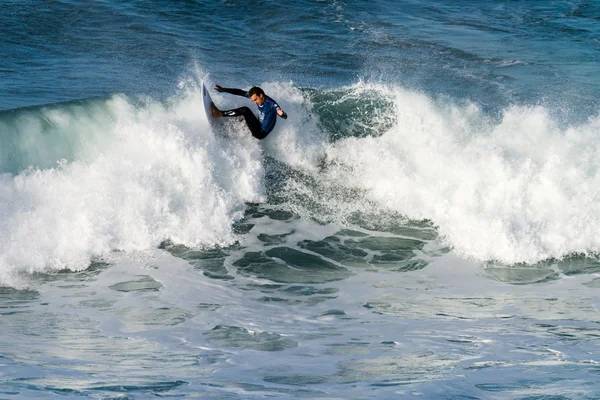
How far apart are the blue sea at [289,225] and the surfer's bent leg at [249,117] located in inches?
13.0

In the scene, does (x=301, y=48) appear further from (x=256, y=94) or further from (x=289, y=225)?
(x=289, y=225)

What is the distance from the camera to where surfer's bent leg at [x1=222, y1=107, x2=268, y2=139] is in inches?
495

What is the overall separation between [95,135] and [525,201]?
705 cm

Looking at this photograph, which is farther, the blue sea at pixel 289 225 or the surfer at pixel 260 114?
the surfer at pixel 260 114

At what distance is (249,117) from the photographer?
496 inches

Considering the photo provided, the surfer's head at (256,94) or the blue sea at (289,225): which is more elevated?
the surfer's head at (256,94)

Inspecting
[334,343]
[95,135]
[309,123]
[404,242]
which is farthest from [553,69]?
[334,343]

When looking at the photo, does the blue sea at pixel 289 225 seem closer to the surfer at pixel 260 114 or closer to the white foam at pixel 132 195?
the white foam at pixel 132 195

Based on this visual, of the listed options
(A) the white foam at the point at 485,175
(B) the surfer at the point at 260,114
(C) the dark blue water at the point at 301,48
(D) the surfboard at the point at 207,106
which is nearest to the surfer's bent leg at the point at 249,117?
(B) the surfer at the point at 260,114

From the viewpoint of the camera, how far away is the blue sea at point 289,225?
6.57m

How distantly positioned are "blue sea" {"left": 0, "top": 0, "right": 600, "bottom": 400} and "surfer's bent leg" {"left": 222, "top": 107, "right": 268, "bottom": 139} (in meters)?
0.33

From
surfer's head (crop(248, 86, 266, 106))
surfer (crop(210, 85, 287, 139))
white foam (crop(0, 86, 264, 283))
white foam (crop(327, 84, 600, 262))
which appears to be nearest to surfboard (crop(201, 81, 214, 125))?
surfer (crop(210, 85, 287, 139))

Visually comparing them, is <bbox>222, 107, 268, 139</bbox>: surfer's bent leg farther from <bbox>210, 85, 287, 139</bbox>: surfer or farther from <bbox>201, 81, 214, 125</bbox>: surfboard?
<bbox>201, 81, 214, 125</bbox>: surfboard

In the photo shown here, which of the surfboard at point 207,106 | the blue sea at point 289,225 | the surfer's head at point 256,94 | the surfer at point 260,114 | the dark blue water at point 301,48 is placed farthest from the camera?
the dark blue water at point 301,48
